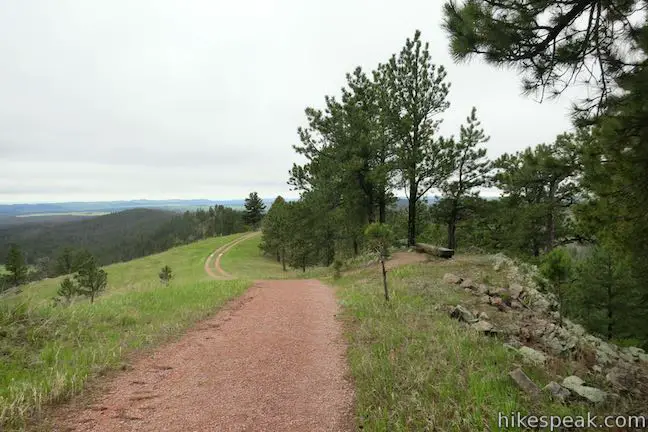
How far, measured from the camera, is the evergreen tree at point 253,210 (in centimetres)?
8312

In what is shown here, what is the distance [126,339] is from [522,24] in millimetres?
9742

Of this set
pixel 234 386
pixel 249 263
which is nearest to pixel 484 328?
pixel 234 386

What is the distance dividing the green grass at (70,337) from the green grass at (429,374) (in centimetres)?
456

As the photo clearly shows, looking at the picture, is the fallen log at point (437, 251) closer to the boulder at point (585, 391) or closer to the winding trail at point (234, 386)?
the winding trail at point (234, 386)

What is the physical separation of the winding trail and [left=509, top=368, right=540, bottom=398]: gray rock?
8.31 feet

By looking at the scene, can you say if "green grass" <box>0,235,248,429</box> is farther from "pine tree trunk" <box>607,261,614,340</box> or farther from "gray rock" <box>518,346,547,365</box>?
"pine tree trunk" <box>607,261,614,340</box>

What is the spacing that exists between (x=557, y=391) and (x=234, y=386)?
4993 mm

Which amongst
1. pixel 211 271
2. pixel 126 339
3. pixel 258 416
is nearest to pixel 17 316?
pixel 126 339

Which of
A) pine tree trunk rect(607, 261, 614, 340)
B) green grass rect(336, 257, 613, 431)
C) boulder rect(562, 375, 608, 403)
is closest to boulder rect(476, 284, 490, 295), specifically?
green grass rect(336, 257, 613, 431)

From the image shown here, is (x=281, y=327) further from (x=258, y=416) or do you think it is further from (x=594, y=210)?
(x=594, y=210)

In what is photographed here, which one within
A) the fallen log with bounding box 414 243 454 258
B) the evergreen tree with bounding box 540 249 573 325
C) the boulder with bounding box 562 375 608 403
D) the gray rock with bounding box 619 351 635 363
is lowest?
the gray rock with bounding box 619 351 635 363

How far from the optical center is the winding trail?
4.78 m

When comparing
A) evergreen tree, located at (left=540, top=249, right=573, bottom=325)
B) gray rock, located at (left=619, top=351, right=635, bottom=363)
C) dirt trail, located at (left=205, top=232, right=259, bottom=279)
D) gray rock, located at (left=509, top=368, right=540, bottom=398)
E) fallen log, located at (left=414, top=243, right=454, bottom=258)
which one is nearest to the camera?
gray rock, located at (left=509, top=368, right=540, bottom=398)

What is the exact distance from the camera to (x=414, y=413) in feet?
15.6
